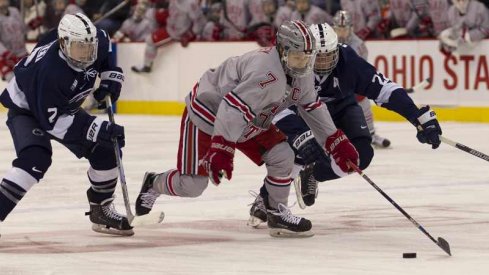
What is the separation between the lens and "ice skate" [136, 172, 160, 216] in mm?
7035

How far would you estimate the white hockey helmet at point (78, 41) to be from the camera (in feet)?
21.7

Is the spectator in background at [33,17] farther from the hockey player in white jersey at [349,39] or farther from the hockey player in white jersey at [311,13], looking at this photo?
the hockey player in white jersey at [349,39]

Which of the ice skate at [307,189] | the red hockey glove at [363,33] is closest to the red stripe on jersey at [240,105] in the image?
the ice skate at [307,189]

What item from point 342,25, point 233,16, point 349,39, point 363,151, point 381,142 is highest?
point 363,151

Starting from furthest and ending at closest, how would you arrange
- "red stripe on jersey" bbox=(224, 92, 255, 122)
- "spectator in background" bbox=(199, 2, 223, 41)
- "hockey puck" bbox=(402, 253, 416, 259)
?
"spectator in background" bbox=(199, 2, 223, 41) < "red stripe on jersey" bbox=(224, 92, 255, 122) < "hockey puck" bbox=(402, 253, 416, 259)

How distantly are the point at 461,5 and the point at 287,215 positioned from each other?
891 centimetres

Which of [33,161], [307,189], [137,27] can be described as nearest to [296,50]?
A: [33,161]

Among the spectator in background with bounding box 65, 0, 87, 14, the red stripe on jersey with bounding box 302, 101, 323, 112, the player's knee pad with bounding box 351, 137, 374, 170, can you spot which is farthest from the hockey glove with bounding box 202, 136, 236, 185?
the spectator in background with bounding box 65, 0, 87, 14

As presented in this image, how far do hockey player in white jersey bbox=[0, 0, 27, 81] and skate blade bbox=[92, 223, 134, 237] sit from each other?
39.5 ft

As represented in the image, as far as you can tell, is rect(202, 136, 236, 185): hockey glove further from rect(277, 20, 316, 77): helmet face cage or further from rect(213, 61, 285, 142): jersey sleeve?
rect(277, 20, 316, 77): helmet face cage

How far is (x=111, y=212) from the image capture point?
23.1 ft

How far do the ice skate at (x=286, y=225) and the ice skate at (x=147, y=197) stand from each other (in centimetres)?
58

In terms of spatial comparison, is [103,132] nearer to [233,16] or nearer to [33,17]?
[233,16]

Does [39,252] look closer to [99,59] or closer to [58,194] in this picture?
[99,59]
